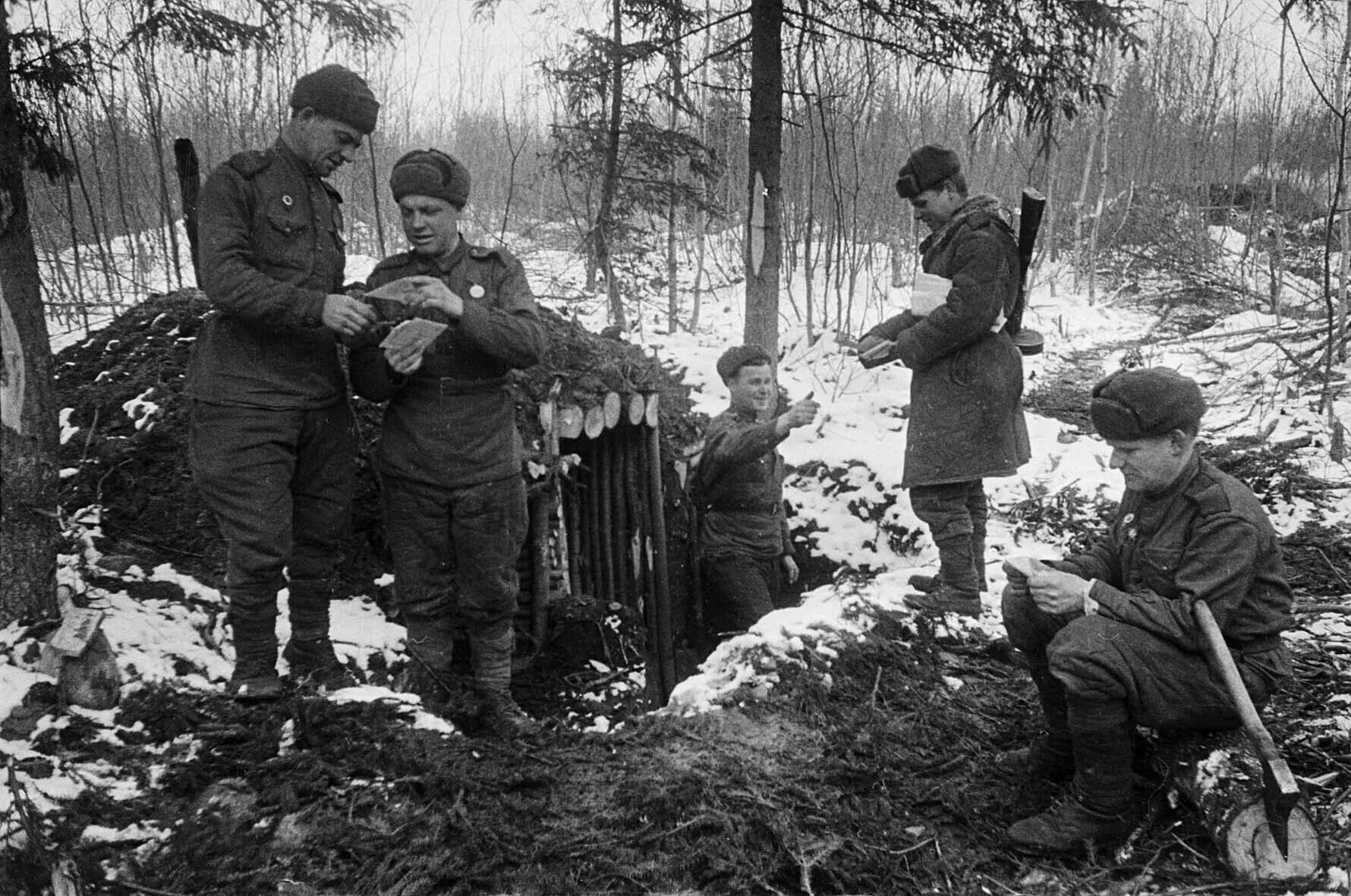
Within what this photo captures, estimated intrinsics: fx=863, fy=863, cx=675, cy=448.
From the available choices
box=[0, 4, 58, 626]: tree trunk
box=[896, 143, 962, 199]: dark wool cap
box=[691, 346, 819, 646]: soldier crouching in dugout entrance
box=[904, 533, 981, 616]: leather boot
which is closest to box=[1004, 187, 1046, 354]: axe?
box=[896, 143, 962, 199]: dark wool cap

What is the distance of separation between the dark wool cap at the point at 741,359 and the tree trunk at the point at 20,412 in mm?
3138

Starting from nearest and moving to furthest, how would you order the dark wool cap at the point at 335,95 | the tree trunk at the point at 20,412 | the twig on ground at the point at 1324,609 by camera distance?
the dark wool cap at the point at 335,95
the tree trunk at the point at 20,412
the twig on ground at the point at 1324,609

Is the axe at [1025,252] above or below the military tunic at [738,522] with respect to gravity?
above

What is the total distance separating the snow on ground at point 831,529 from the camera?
10.4 ft

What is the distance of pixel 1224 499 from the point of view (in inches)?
89.5

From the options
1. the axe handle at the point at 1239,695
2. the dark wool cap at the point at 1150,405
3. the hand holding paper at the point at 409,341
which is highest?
the hand holding paper at the point at 409,341

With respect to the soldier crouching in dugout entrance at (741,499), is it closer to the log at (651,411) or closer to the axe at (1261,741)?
the log at (651,411)

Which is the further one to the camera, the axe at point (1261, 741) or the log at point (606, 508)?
the log at point (606, 508)

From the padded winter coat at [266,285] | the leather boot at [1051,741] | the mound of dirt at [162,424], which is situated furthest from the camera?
the mound of dirt at [162,424]

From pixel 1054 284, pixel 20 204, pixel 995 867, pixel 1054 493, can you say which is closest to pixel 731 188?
pixel 1054 284

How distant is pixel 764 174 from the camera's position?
243 inches

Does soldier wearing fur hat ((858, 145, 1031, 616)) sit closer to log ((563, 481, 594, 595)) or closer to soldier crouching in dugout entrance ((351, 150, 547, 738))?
soldier crouching in dugout entrance ((351, 150, 547, 738))

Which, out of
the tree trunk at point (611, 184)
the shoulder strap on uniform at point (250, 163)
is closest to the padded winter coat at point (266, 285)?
the shoulder strap on uniform at point (250, 163)

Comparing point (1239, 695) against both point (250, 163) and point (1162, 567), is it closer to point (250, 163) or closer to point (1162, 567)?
point (1162, 567)
